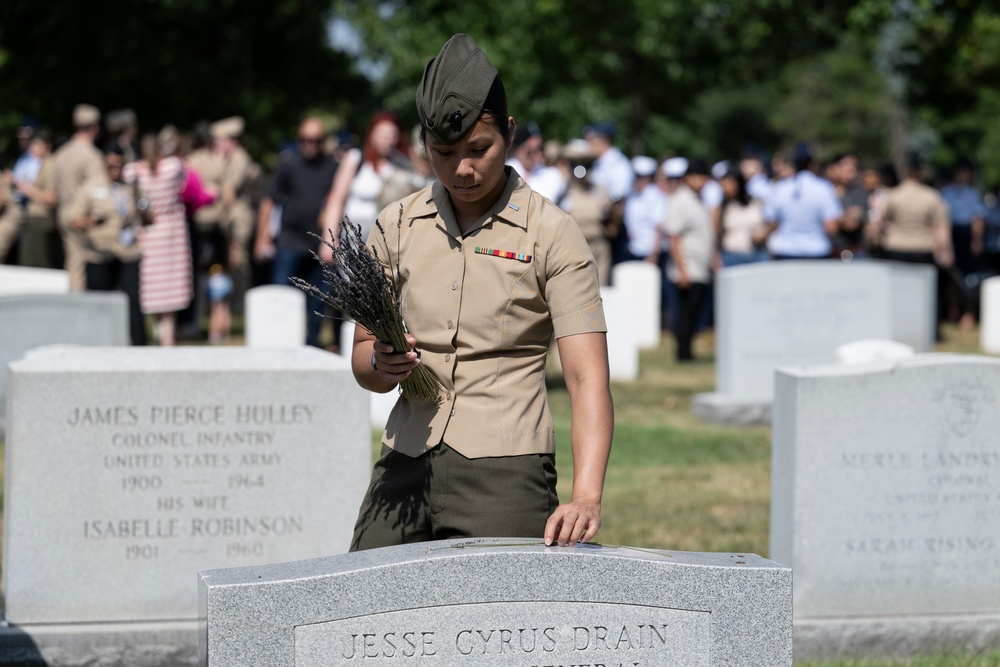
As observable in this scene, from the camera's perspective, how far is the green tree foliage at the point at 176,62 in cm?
2414

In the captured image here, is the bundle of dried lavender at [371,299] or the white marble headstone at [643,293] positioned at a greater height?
the white marble headstone at [643,293]

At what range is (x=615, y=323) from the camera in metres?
14.4

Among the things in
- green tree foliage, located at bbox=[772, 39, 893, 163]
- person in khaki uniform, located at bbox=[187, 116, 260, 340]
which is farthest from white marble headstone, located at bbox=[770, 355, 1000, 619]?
green tree foliage, located at bbox=[772, 39, 893, 163]

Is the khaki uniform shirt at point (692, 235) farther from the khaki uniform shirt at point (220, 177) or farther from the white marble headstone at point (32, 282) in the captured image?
the white marble headstone at point (32, 282)

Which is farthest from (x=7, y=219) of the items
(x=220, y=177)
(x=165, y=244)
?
(x=165, y=244)

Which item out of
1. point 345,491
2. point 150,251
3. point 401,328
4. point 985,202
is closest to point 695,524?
point 345,491

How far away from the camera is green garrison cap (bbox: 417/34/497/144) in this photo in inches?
142

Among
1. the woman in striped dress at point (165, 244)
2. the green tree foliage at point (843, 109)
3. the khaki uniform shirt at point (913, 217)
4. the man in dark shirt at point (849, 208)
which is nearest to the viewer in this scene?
the woman in striped dress at point (165, 244)

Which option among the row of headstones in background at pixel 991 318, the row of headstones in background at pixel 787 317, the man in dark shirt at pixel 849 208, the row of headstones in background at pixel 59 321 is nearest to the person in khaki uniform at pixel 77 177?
the row of headstones in background at pixel 59 321

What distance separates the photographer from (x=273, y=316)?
45.8 feet

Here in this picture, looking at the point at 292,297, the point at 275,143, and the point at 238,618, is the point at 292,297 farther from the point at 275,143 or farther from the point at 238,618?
the point at 275,143

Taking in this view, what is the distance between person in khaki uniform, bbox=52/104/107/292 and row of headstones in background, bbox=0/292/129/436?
→ 172 centimetres

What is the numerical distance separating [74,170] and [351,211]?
288 cm

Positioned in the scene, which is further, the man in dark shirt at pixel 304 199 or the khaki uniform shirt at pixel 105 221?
the man in dark shirt at pixel 304 199
